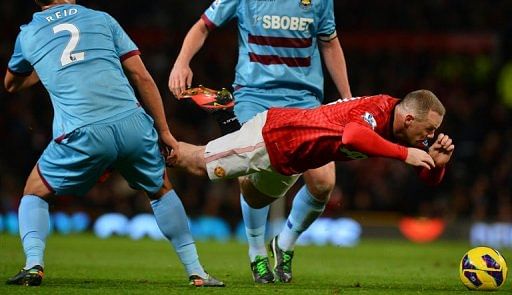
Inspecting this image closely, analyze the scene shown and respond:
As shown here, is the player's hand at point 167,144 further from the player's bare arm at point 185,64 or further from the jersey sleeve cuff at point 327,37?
the jersey sleeve cuff at point 327,37

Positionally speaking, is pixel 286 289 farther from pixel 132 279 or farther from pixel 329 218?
pixel 329 218

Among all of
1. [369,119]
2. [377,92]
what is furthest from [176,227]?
[377,92]

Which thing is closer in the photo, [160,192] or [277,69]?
[160,192]

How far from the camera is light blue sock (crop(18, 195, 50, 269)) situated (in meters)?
6.45

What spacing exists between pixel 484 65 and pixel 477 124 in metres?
3.15

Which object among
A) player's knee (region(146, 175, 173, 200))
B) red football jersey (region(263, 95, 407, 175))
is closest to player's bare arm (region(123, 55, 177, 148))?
player's knee (region(146, 175, 173, 200))

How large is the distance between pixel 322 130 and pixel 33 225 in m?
1.99

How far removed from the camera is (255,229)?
7820 mm

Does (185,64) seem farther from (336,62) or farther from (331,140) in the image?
(331,140)

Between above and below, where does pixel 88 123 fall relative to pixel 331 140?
above

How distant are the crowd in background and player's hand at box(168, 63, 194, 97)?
9.25m

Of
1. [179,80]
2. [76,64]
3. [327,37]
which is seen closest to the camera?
[76,64]

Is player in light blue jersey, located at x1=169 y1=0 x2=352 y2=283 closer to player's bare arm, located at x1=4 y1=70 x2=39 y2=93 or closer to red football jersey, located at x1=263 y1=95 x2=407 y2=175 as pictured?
red football jersey, located at x1=263 y1=95 x2=407 y2=175

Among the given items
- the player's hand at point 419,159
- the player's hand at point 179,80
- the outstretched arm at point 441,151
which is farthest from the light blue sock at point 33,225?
the outstretched arm at point 441,151
